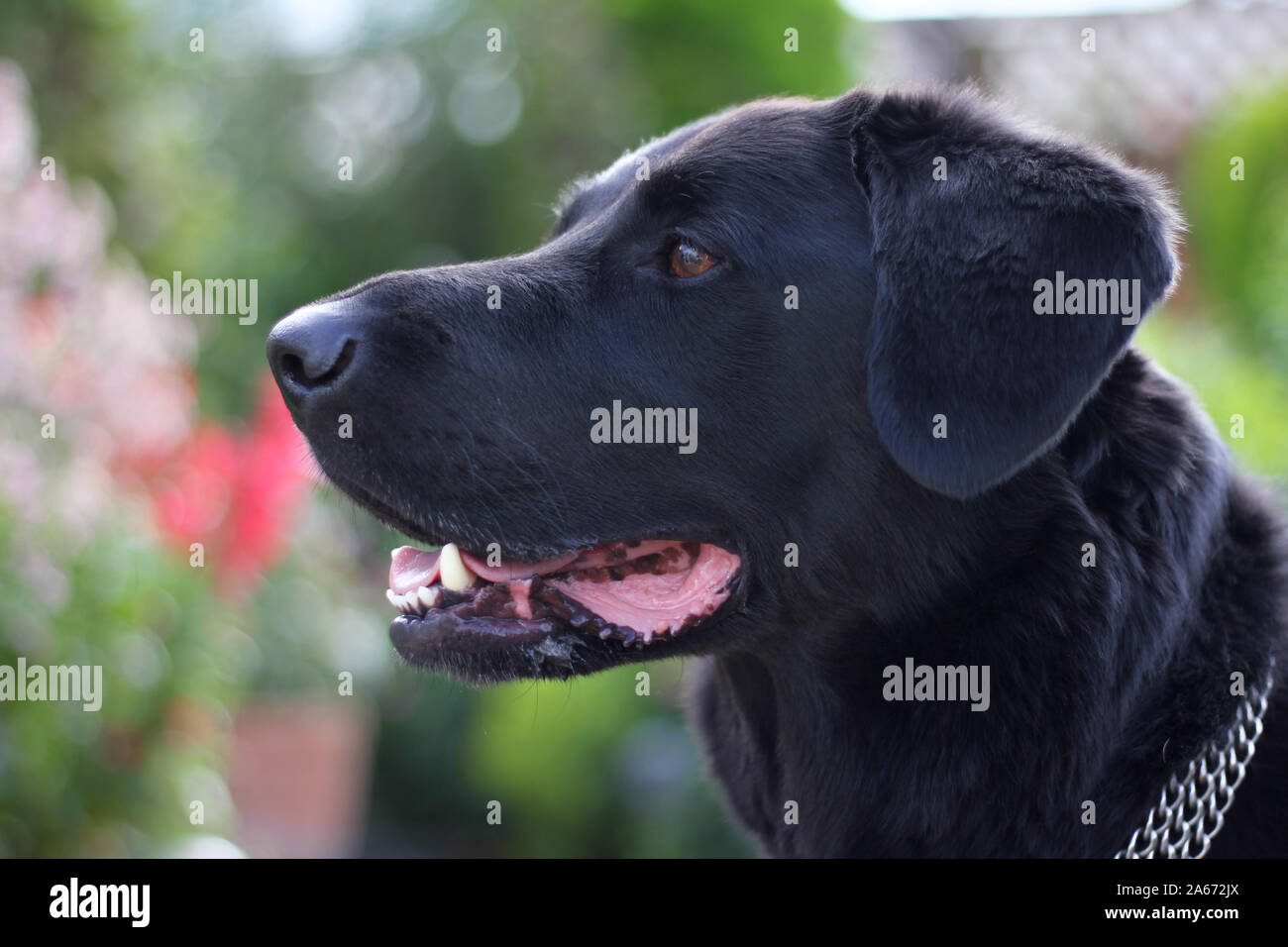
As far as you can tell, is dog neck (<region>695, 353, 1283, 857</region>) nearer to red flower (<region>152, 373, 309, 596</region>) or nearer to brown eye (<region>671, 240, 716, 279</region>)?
brown eye (<region>671, 240, 716, 279</region>)

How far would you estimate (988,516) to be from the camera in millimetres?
2160

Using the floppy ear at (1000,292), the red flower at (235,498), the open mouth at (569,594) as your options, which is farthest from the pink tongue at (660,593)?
the red flower at (235,498)

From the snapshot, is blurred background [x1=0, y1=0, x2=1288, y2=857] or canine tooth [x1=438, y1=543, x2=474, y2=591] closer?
canine tooth [x1=438, y1=543, x2=474, y2=591]

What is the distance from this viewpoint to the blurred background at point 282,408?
4.18 m

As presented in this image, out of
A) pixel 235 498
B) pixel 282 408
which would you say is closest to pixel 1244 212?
pixel 282 408

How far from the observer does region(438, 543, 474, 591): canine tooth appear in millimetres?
2279

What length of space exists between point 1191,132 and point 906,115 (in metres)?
9.69

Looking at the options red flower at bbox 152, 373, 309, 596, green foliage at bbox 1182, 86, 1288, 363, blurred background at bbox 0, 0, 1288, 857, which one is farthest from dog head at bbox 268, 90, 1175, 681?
green foliage at bbox 1182, 86, 1288, 363

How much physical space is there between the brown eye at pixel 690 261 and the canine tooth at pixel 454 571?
67 cm

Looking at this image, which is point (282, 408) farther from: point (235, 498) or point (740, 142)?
point (740, 142)

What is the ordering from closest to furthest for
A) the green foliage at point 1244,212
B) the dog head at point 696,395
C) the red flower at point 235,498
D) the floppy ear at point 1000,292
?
the floppy ear at point 1000,292 → the dog head at point 696,395 → the red flower at point 235,498 → the green foliage at point 1244,212

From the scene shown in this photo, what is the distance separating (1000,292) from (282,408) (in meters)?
4.74

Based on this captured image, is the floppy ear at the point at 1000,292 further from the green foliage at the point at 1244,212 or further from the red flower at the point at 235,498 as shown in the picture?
the green foliage at the point at 1244,212

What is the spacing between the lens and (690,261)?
2227 millimetres
